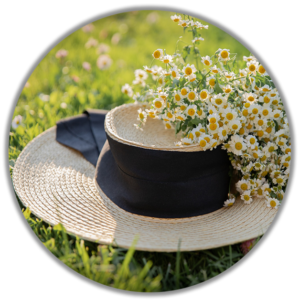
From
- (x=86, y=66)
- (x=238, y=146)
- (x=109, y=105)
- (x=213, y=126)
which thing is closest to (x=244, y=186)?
(x=238, y=146)

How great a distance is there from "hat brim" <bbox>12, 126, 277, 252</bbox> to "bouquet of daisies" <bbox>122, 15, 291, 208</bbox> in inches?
4.3

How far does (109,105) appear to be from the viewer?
238cm

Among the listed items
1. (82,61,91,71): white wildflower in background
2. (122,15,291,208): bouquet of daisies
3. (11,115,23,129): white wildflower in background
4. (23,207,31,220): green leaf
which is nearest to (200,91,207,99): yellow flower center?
(122,15,291,208): bouquet of daisies

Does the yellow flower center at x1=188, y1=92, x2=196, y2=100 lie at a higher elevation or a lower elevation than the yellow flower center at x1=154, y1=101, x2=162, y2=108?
higher

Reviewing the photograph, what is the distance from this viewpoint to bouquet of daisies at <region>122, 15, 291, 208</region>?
1.19m

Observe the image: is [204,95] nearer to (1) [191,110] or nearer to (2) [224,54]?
(1) [191,110]

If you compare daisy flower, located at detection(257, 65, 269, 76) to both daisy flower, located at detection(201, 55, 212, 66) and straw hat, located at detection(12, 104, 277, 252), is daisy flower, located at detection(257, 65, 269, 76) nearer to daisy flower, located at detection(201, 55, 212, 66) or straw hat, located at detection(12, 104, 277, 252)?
daisy flower, located at detection(201, 55, 212, 66)

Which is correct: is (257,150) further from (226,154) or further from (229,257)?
(229,257)

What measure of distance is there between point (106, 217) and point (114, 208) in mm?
73

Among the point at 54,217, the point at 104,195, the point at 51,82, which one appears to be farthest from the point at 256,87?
the point at 51,82

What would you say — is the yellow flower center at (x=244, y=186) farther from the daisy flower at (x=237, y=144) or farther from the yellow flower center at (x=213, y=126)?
the yellow flower center at (x=213, y=126)

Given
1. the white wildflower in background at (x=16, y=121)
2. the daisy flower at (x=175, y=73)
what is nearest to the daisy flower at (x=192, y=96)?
the daisy flower at (x=175, y=73)

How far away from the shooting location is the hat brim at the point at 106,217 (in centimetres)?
114

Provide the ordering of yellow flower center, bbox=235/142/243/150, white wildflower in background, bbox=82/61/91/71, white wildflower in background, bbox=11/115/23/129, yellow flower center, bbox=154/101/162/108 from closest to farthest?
yellow flower center, bbox=235/142/243/150 → yellow flower center, bbox=154/101/162/108 → white wildflower in background, bbox=11/115/23/129 → white wildflower in background, bbox=82/61/91/71
